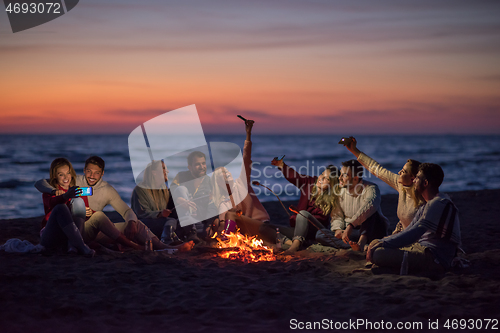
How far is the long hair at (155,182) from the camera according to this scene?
6406 mm

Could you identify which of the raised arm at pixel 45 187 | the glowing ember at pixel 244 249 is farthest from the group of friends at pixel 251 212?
the glowing ember at pixel 244 249

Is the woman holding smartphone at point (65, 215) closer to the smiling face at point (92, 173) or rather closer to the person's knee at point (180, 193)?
the smiling face at point (92, 173)

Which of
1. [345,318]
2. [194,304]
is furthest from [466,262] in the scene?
[194,304]

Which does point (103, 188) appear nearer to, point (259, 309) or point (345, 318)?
point (259, 309)

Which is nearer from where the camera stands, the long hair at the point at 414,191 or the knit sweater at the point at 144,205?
the long hair at the point at 414,191

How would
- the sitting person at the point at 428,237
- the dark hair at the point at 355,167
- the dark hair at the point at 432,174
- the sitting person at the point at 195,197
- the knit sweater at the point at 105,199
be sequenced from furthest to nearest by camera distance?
the sitting person at the point at 195,197, the dark hair at the point at 355,167, the knit sweater at the point at 105,199, the dark hair at the point at 432,174, the sitting person at the point at 428,237

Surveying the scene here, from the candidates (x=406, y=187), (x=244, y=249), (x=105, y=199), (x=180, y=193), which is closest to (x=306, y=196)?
(x=244, y=249)

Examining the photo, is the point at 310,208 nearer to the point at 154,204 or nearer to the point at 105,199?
the point at 154,204

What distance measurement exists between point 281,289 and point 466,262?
2.30 m

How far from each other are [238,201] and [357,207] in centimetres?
182

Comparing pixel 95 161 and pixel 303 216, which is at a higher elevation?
pixel 95 161

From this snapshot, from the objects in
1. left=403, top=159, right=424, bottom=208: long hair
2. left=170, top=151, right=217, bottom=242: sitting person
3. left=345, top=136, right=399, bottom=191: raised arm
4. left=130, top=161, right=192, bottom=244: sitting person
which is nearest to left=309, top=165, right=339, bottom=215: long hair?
left=345, top=136, right=399, bottom=191: raised arm

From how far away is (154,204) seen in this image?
6465mm

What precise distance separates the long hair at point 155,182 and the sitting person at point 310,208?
1.59 meters
